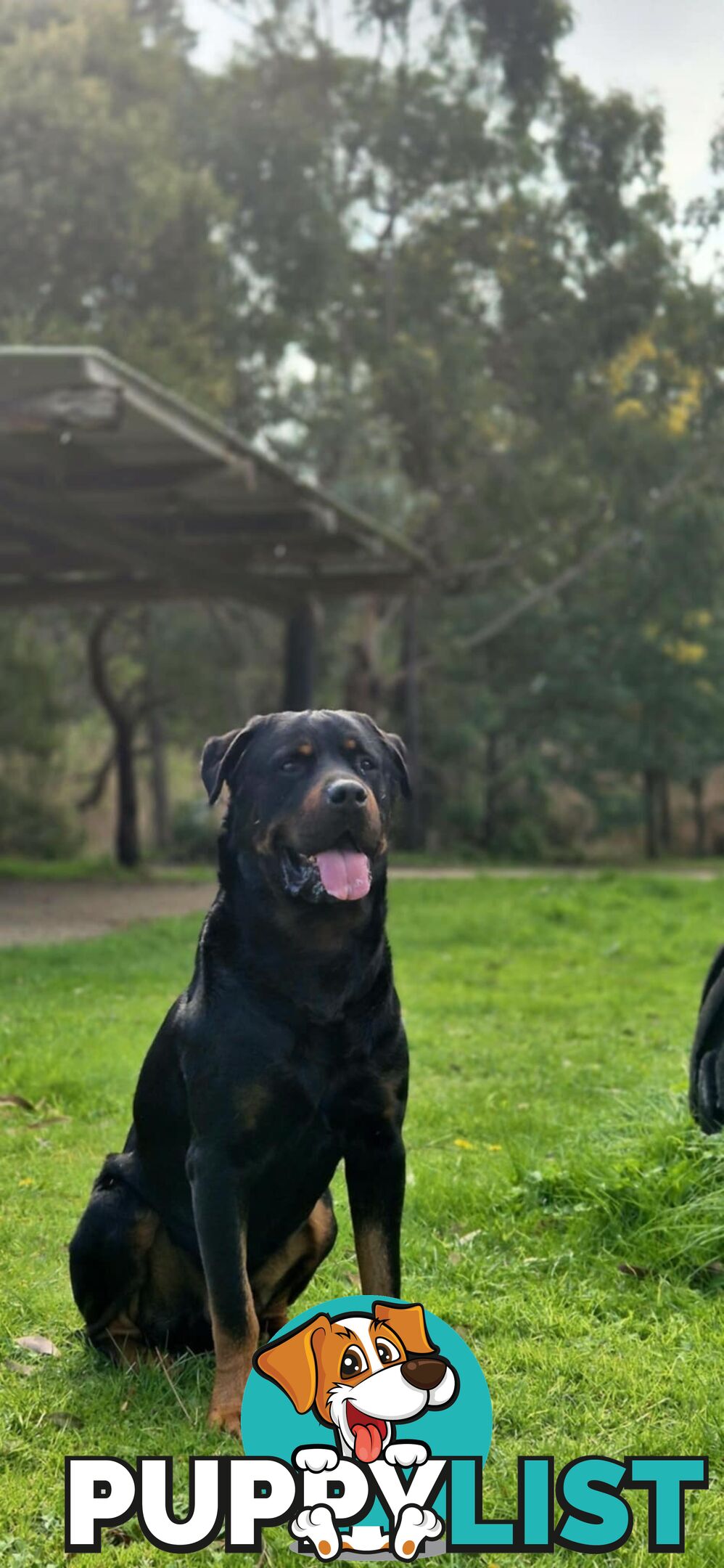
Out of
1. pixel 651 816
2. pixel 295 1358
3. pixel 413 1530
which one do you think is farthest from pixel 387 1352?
pixel 651 816

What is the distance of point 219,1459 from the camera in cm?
227

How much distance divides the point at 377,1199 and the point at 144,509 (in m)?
11.1

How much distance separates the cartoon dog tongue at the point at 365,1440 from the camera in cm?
224

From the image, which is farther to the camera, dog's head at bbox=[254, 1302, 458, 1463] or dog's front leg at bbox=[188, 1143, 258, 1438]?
dog's front leg at bbox=[188, 1143, 258, 1438]

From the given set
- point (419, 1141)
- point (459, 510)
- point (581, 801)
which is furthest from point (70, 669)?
point (419, 1141)

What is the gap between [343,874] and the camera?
9.25 ft

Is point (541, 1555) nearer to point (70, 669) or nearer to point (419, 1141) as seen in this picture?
point (419, 1141)

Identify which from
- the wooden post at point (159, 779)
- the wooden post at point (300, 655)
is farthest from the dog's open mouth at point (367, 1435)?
the wooden post at point (159, 779)

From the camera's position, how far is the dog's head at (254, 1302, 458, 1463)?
225cm

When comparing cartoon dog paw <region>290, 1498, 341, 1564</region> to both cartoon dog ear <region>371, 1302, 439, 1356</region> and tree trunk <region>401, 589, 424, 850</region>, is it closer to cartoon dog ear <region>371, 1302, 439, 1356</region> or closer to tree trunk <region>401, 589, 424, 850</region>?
cartoon dog ear <region>371, 1302, 439, 1356</region>

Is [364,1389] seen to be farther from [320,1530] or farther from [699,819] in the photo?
[699,819]

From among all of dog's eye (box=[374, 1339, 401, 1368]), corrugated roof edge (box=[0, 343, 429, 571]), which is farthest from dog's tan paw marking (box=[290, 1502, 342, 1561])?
corrugated roof edge (box=[0, 343, 429, 571])

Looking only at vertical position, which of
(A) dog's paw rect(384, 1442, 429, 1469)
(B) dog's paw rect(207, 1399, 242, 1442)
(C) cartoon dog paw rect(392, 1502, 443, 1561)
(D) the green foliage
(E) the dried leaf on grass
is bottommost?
(E) the dried leaf on grass

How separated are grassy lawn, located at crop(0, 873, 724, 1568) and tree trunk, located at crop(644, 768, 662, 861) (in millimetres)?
17241
